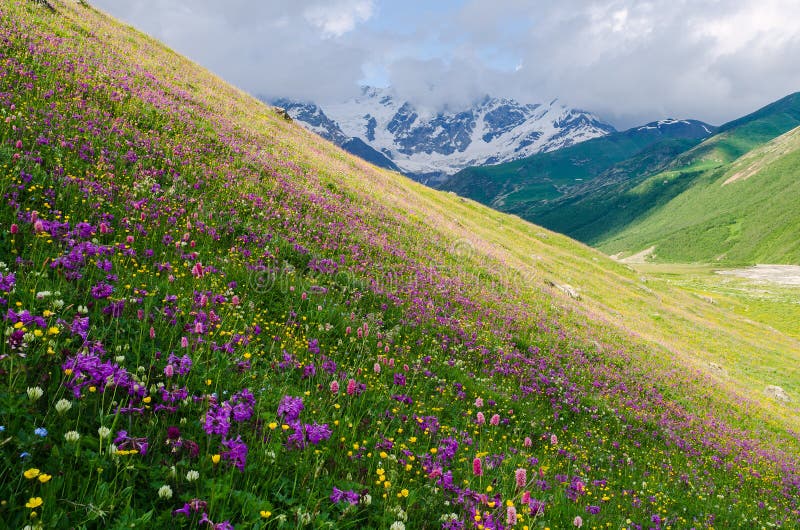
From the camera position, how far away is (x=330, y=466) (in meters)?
4.31

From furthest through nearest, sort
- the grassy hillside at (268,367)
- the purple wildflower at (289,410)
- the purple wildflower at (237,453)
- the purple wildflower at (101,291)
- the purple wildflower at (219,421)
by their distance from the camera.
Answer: the purple wildflower at (101,291) < the purple wildflower at (289,410) < the purple wildflower at (219,421) < the purple wildflower at (237,453) < the grassy hillside at (268,367)

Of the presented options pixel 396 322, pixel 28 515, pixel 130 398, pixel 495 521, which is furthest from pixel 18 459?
pixel 396 322

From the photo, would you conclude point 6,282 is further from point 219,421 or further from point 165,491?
point 165,491

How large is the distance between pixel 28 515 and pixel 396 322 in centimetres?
776

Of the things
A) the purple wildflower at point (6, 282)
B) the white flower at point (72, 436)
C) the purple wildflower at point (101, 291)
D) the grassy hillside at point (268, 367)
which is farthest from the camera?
the purple wildflower at point (101, 291)

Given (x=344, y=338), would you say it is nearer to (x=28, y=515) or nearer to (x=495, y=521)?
(x=495, y=521)

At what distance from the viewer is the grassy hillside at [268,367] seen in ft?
10.9

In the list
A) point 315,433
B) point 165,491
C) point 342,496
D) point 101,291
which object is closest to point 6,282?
point 101,291

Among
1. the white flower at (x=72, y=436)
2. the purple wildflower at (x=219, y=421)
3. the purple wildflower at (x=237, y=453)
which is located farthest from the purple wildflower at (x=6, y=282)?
the purple wildflower at (x=237, y=453)

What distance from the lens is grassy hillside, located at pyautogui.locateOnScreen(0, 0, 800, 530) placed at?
3.31m

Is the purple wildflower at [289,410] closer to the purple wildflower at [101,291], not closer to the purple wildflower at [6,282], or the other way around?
the purple wildflower at [101,291]

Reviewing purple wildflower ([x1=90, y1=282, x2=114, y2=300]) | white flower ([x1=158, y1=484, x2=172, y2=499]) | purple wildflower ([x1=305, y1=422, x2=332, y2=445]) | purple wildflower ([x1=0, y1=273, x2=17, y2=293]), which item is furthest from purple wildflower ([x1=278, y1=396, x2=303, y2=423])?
purple wildflower ([x1=0, y1=273, x2=17, y2=293])

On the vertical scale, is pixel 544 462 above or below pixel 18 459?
below

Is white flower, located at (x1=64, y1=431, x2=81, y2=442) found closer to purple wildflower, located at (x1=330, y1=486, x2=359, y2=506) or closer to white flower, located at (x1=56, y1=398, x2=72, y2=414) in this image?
white flower, located at (x1=56, y1=398, x2=72, y2=414)
